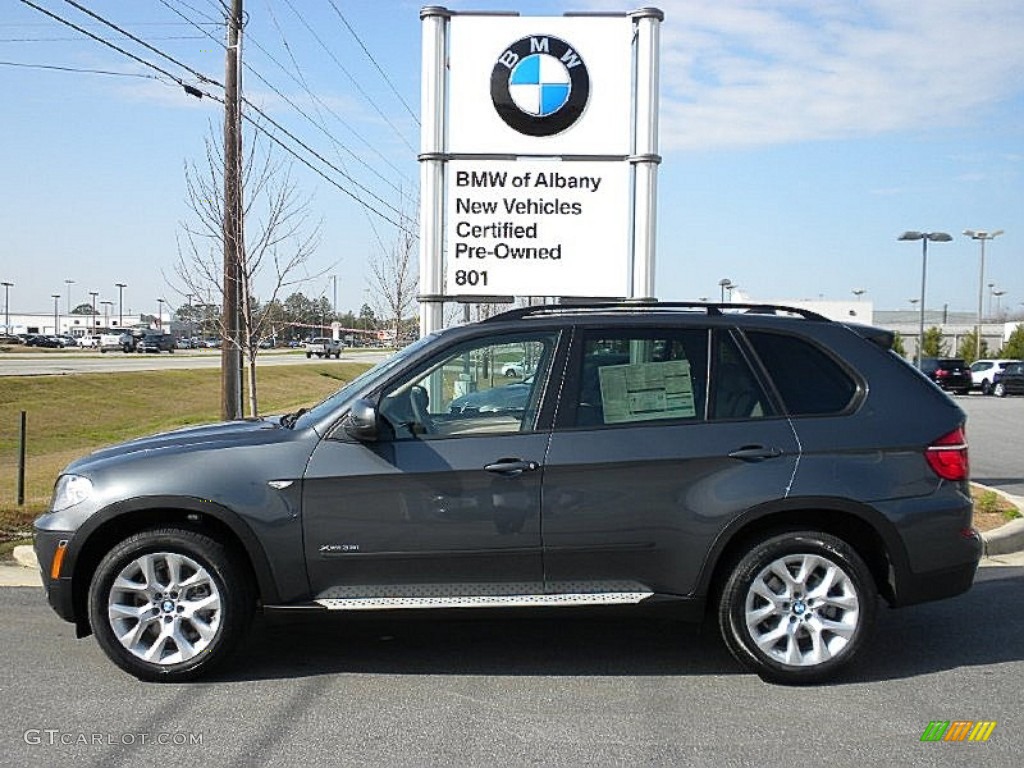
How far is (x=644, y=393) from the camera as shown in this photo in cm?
532

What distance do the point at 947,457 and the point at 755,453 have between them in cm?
98

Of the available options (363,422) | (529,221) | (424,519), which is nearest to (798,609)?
(424,519)

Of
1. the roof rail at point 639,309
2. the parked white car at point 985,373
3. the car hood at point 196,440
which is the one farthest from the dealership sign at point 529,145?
the parked white car at point 985,373

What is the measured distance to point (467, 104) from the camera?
1073cm

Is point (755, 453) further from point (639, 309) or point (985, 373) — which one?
point (985, 373)

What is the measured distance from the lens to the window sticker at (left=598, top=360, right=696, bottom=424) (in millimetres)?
5289

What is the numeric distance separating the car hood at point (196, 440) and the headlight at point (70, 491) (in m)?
0.07

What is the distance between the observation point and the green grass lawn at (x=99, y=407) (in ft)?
77.6

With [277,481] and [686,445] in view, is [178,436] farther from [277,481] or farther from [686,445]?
[686,445]

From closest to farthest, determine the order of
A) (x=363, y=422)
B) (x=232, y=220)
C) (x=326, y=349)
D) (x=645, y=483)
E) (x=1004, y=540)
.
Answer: (x=363, y=422)
(x=645, y=483)
(x=1004, y=540)
(x=232, y=220)
(x=326, y=349)

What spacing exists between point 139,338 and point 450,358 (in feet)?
272

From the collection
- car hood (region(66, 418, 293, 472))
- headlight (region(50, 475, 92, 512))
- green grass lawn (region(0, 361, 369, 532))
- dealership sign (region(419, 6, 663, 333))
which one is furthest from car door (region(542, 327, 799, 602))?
green grass lawn (region(0, 361, 369, 532))

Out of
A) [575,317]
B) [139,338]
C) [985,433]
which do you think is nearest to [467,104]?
Answer: [575,317]

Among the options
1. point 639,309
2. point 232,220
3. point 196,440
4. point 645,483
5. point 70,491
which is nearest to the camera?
point 645,483
